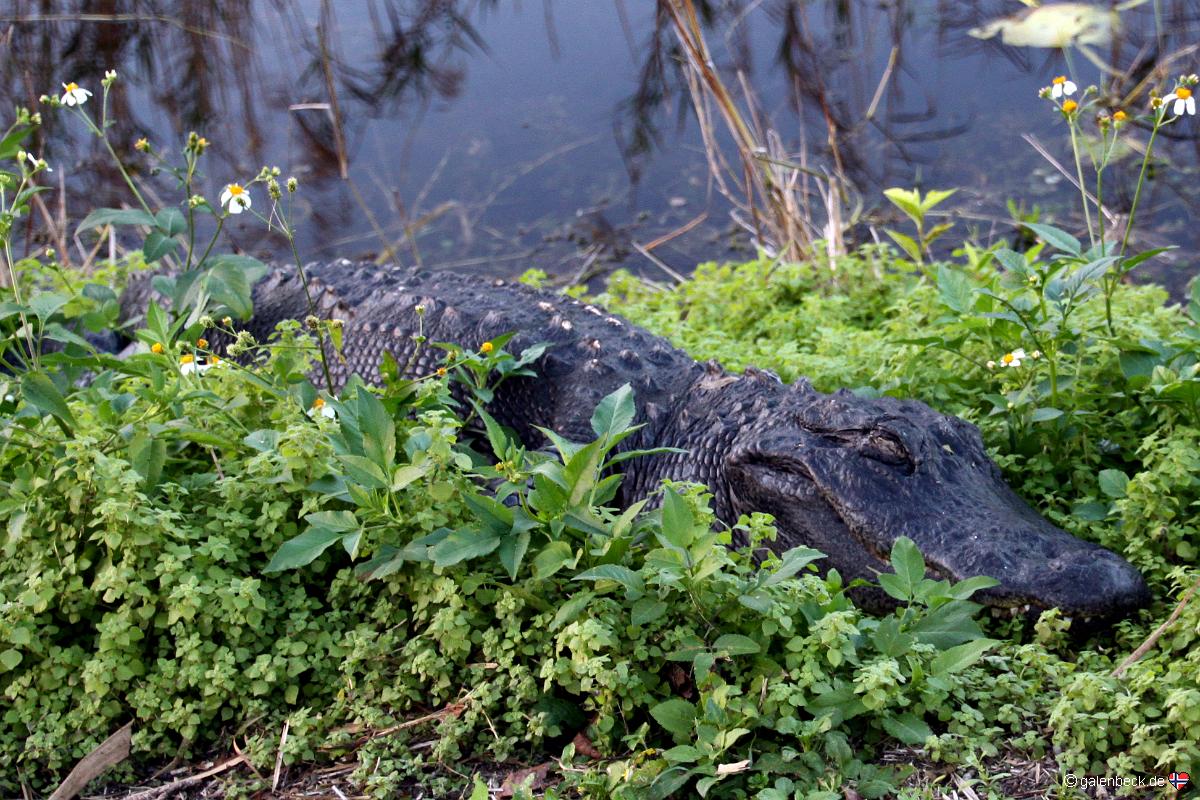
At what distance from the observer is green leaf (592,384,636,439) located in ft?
8.37

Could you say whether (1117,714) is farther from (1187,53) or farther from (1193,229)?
(1187,53)

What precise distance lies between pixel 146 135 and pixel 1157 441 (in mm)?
7327

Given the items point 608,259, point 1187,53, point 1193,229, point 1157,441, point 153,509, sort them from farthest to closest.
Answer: point 1187,53 < point 608,259 < point 1193,229 < point 1157,441 < point 153,509

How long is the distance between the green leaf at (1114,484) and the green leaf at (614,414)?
56.8 inches

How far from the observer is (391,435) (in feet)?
8.20

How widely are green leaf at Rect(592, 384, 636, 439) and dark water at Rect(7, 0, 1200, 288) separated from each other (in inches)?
165

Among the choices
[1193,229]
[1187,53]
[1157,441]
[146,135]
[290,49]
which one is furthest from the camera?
[290,49]

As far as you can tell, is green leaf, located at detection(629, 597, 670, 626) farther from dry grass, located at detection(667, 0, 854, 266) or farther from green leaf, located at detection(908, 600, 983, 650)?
dry grass, located at detection(667, 0, 854, 266)

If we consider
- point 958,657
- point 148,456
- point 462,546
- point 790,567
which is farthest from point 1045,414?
point 148,456

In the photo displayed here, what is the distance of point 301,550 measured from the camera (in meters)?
2.44

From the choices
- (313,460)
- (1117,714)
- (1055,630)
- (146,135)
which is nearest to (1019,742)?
(1117,714)

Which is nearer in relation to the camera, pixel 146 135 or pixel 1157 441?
pixel 1157 441

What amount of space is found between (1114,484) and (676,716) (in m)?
1.64

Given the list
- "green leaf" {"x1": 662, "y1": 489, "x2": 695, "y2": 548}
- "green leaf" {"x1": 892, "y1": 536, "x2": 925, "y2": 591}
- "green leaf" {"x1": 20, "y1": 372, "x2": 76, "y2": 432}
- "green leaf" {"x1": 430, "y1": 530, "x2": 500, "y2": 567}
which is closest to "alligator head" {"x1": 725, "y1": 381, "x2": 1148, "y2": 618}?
"green leaf" {"x1": 892, "y1": 536, "x2": 925, "y2": 591}
